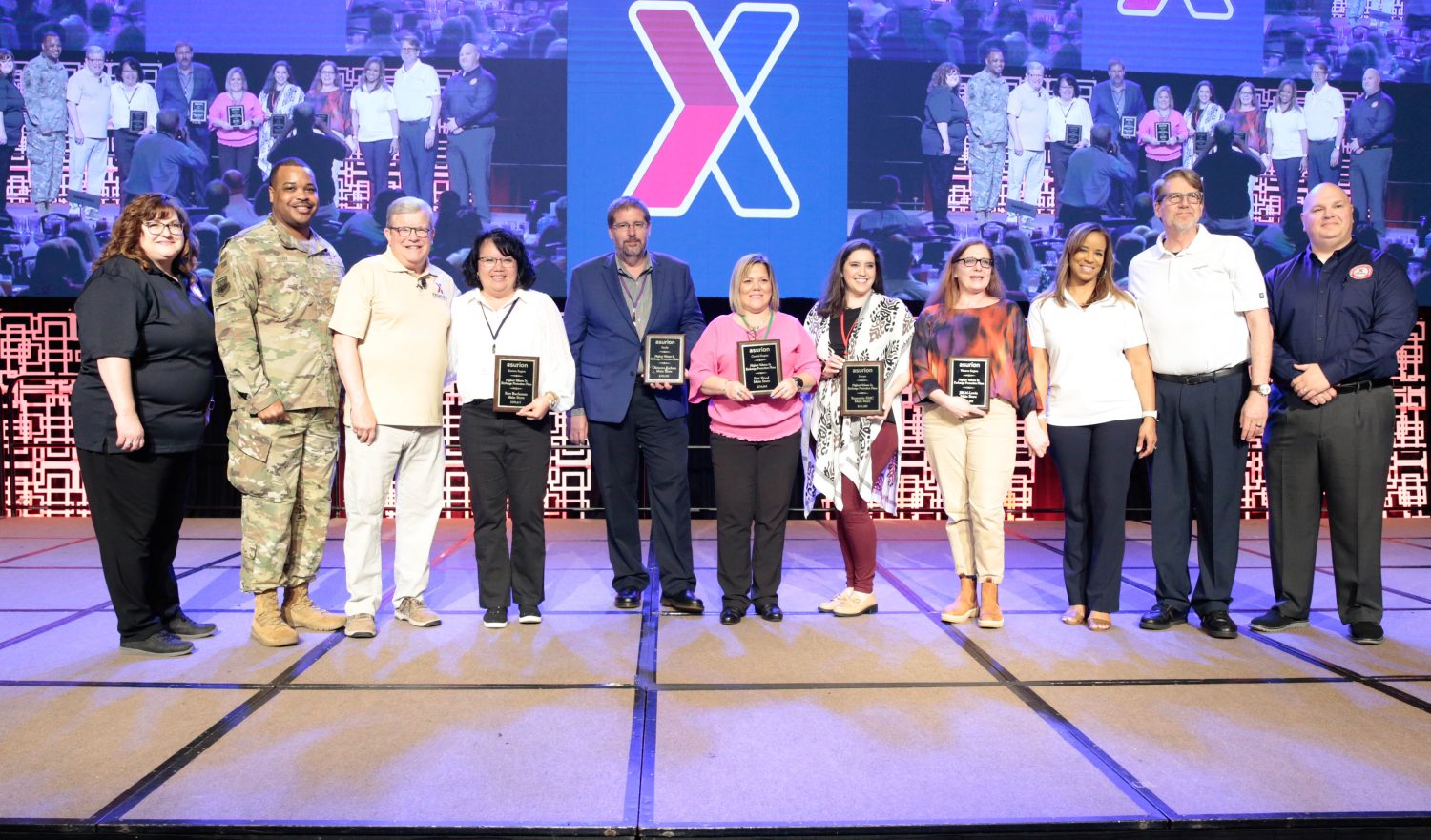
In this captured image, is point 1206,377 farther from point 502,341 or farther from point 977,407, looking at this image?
point 502,341

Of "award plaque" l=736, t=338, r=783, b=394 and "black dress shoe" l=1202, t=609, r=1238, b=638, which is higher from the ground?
"award plaque" l=736, t=338, r=783, b=394

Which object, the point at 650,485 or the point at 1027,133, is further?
the point at 1027,133

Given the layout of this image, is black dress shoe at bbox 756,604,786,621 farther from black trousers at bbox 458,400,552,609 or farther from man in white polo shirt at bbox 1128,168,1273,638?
man in white polo shirt at bbox 1128,168,1273,638

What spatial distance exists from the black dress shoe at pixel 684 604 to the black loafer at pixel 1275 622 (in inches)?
84.8

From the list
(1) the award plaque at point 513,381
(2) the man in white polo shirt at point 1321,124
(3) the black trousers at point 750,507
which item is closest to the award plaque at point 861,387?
(3) the black trousers at point 750,507

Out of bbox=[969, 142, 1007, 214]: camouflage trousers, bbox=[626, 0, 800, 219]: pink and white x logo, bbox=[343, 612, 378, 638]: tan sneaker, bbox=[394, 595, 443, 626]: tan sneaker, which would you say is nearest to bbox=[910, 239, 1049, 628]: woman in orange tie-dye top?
bbox=[394, 595, 443, 626]: tan sneaker

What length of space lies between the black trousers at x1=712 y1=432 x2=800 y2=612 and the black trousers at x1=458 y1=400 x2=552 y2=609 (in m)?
0.71

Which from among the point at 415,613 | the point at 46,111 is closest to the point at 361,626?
the point at 415,613

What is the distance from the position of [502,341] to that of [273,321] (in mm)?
796

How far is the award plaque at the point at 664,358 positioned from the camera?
3.72m

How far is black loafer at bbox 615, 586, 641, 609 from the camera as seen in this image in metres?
3.86

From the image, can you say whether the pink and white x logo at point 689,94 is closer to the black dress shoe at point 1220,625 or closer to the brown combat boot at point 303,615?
the brown combat boot at point 303,615

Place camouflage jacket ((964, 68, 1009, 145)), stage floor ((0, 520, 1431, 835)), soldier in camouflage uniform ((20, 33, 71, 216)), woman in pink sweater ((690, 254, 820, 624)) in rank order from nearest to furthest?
stage floor ((0, 520, 1431, 835)), woman in pink sweater ((690, 254, 820, 624)), soldier in camouflage uniform ((20, 33, 71, 216)), camouflage jacket ((964, 68, 1009, 145))

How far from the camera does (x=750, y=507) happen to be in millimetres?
3688
